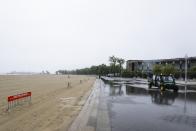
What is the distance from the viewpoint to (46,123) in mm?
12547

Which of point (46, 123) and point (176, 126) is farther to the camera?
point (46, 123)

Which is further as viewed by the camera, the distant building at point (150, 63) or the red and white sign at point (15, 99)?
the distant building at point (150, 63)

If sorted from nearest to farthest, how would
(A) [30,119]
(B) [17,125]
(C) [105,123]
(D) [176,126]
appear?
(D) [176,126] < (C) [105,123] < (B) [17,125] < (A) [30,119]

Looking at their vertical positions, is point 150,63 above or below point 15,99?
above

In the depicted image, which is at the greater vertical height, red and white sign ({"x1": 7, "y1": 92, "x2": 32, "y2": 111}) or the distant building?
the distant building

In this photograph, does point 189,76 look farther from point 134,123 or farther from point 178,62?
point 134,123

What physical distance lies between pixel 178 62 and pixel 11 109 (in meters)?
114

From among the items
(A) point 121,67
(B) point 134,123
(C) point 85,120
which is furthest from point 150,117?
(A) point 121,67

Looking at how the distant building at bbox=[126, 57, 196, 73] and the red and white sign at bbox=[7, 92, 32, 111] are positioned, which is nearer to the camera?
the red and white sign at bbox=[7, 92, 32, 111]

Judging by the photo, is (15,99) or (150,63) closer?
(15,99)

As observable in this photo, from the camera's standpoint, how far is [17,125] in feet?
40.6

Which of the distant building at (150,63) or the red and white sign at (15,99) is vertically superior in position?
the distant building at (150,63)

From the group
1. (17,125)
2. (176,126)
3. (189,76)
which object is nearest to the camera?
(176,126)

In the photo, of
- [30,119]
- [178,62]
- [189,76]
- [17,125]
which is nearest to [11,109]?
[30,119]
